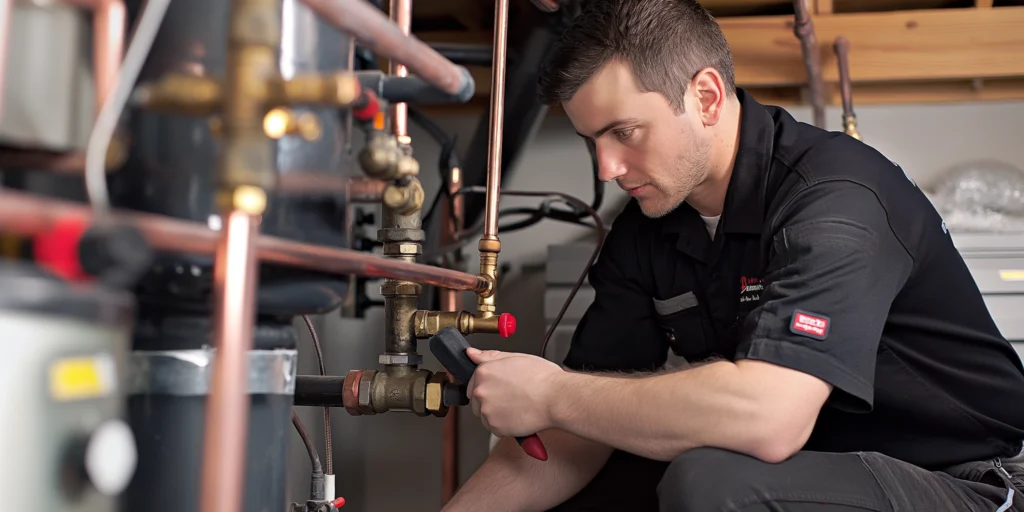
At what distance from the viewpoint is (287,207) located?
54 centimetres

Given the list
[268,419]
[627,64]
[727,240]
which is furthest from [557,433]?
[268,419]

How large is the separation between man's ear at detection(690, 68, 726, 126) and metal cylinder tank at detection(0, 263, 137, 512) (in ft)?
2.93

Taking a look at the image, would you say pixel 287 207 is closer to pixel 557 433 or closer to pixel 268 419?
pixel 268 419

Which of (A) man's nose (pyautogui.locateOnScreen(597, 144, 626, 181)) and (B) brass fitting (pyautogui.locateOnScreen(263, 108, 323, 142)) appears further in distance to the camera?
(A) man's nose (pyautogui.locateOnScreen(597, 144, 626, 181))

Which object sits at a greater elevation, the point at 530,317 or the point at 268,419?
the point at 530,317

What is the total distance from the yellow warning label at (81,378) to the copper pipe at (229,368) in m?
0.06

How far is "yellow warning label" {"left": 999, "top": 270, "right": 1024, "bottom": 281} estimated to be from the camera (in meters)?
1.49

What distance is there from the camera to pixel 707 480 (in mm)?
820

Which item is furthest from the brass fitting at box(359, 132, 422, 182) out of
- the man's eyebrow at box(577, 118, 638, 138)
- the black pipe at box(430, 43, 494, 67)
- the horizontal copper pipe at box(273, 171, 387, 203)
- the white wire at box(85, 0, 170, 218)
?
Result: the black pipe at box(430, 43, 494, 67)

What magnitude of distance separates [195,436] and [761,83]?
1.56 meters

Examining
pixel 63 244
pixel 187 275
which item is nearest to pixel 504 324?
pixel 187 275

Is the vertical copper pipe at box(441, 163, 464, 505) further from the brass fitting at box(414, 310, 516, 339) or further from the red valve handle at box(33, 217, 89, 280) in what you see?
the red valve handle at box(33, 217, 89, 280)

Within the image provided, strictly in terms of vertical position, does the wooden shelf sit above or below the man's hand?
above

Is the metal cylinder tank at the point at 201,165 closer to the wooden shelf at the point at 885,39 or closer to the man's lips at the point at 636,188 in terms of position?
the man's lips at the point at 636,188
